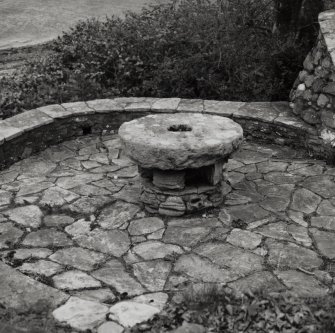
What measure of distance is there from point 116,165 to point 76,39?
3645mm

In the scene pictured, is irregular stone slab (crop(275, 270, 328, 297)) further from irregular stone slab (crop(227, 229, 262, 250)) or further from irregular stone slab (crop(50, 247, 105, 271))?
irregular stone slab (crop(50, 247, 105, 271))

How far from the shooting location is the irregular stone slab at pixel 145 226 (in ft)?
16.4

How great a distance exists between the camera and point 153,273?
4406 millimetres

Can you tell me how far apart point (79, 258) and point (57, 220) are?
2.32 ft

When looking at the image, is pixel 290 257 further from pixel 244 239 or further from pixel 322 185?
pixel 322 185

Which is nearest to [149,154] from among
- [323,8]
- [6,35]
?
[323,8]

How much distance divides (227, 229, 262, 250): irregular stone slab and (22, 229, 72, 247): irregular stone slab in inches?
55.3

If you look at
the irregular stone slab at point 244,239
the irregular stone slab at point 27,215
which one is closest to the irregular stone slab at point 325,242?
the irregular stone slab at point 244,239

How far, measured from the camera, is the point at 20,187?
583 centimetres

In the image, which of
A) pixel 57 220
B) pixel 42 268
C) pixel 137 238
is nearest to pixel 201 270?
pixel 137 238

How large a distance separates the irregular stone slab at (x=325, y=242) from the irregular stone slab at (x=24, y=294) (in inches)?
84.9

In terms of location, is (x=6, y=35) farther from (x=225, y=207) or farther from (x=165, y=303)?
(x=165, y=303)

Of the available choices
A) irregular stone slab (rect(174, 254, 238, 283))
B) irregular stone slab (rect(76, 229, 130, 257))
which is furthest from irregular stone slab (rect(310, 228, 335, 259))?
irregular stone slab (rect(76, 229, 130, 257))

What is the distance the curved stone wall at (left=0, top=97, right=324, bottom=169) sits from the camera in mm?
6453
